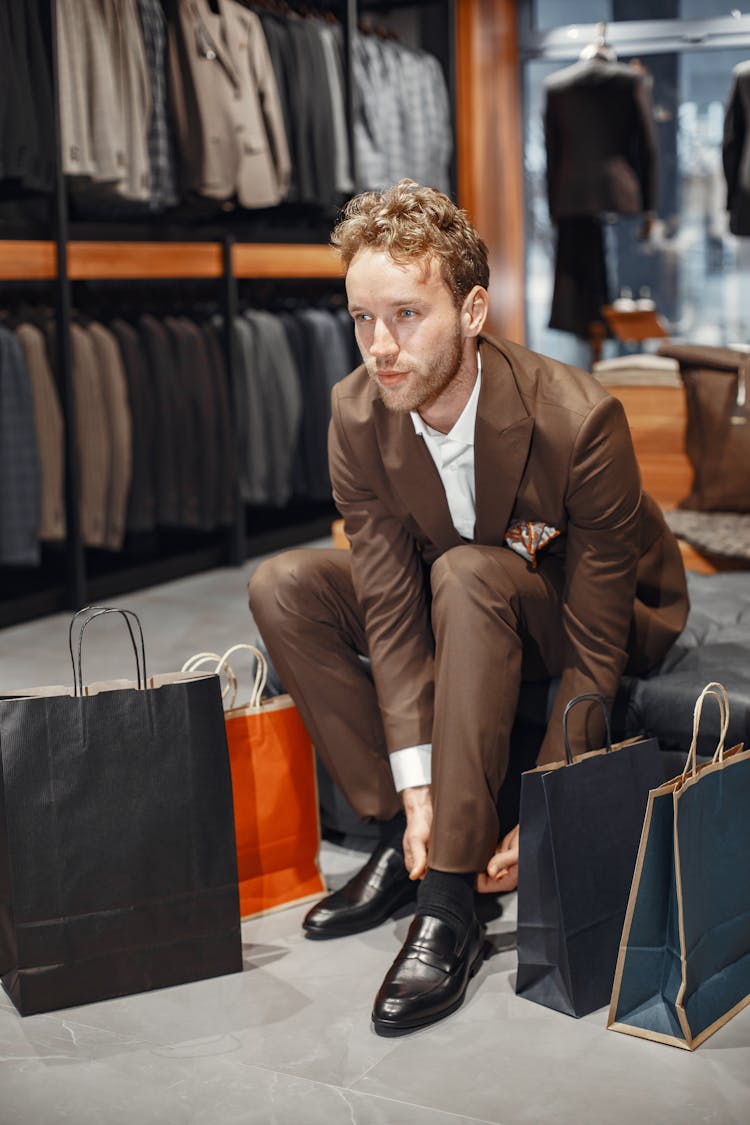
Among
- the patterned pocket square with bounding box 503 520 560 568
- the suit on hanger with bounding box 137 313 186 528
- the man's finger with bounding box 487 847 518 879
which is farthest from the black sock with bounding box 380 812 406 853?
the suit on hanger with bounding box 137 313 186 528

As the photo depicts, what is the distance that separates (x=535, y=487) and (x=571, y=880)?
1.87ft

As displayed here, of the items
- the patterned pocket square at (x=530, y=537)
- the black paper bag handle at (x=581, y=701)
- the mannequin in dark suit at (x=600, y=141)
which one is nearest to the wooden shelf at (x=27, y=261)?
the patterned pocket square at (x=530, y=537)

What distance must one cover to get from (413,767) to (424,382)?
0.55m

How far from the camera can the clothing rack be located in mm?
4324

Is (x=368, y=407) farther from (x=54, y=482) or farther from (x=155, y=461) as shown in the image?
(x=155, y=461)

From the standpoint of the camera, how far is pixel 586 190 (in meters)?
6.05

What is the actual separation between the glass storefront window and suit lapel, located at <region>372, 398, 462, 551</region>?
5.19 m

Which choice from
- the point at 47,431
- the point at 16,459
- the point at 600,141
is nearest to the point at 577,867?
the point at 16,459

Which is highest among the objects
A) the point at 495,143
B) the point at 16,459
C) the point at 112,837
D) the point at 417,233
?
the point at 495,143

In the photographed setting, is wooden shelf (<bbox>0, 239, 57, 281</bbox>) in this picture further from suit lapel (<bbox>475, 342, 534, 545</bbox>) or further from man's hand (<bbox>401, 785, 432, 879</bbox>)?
man's hand (<bbox>401, 785, 432, 879</bbox>)

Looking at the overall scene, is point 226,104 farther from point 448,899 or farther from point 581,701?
point 448,899

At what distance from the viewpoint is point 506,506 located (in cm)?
204

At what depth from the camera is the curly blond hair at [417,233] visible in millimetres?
1880

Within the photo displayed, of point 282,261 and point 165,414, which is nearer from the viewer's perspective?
point 165,414
